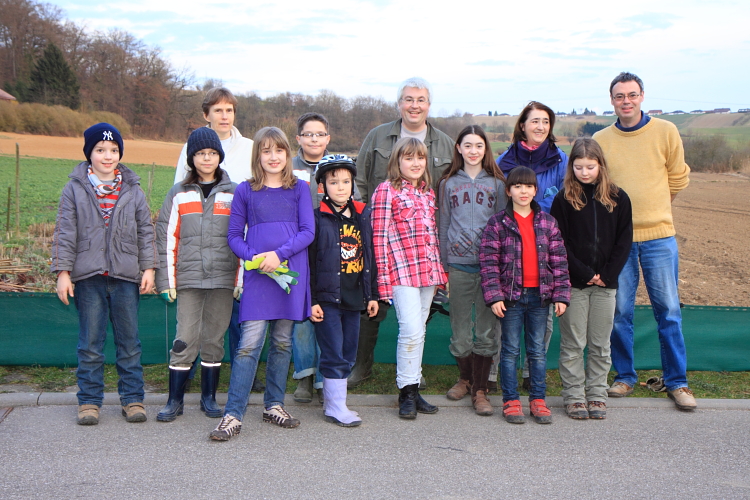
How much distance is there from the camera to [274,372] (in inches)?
166

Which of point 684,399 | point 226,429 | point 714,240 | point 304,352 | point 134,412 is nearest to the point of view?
point 226,429

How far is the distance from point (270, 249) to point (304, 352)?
1.03m

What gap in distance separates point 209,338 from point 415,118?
222cm

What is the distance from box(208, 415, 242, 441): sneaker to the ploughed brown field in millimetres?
5895

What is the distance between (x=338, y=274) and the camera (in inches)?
165

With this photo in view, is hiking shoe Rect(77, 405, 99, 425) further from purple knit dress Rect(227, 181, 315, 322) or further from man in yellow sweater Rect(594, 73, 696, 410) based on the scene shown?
man in yellow sweater Rect(594, 73, 696, 410)

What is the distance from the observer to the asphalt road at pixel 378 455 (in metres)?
3.25

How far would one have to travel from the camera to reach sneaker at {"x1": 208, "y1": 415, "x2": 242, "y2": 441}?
383 cm

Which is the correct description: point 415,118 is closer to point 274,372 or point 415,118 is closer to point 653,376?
point 274,372

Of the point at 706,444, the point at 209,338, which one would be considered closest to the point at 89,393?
the point at 209,338

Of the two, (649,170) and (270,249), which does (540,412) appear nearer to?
(649,170)

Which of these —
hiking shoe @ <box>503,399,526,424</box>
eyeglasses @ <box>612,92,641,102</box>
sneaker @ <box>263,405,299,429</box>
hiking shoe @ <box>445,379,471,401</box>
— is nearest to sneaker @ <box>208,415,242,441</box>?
sneaker @ <box>263,405,299,429</box>

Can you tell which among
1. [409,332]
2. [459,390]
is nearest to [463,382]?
[459,390]

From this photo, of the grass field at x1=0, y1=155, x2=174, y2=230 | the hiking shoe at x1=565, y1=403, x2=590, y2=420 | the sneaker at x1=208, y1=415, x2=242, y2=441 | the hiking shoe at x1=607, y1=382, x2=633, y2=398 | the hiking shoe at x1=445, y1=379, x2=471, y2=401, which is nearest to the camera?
the sneaker at x1=208, y1=415, x2=242, y2=441
